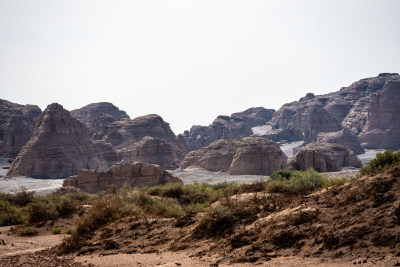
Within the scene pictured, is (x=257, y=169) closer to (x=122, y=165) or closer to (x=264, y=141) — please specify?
(x=264, y=141)

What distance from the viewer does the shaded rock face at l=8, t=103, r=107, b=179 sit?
70.8 metres

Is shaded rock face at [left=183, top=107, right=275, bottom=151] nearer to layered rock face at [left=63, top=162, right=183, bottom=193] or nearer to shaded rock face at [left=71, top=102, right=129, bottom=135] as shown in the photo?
shaded rock face at [left=71, top=102, right=129, bottom=135]

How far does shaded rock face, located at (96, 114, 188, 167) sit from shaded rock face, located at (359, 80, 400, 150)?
59.1 meters

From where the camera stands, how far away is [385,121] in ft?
410

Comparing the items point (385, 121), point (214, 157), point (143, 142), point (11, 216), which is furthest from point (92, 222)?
point (385, 121)

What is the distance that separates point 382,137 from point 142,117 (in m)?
71.1

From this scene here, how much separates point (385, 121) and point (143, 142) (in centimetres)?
7907

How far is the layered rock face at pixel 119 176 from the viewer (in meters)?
37.6

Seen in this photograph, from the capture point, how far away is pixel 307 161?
45.0 metres

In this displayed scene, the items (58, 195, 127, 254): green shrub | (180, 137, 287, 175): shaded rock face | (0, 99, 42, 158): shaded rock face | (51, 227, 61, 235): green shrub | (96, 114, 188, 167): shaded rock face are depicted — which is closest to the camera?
(58, 195, 127, 254): green shrub

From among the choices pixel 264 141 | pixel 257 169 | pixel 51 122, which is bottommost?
pixel 257 169

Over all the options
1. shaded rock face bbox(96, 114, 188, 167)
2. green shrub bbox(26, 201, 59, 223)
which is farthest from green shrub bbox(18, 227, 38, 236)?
shaded rock face bbox(96, 114, 188, 167)

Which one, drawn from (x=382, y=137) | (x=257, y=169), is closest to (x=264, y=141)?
(x=257, y=169)

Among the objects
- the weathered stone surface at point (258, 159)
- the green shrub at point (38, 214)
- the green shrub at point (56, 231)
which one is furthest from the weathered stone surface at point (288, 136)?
the green shrub at point (56, 231)
